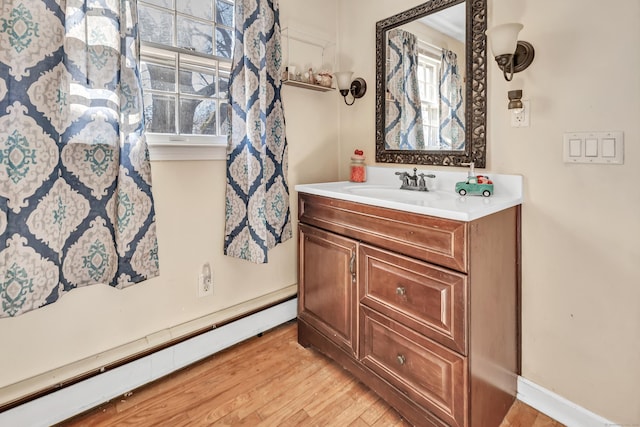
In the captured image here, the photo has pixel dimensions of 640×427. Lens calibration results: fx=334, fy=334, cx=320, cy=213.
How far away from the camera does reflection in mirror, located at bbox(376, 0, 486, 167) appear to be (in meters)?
1.53

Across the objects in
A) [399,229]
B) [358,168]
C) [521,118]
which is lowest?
[399,229]

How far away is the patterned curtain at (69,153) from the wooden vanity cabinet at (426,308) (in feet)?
2.94

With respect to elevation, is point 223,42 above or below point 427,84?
above

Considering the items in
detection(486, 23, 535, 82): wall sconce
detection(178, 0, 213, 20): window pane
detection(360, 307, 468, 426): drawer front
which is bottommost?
detection(360, 307, 468, 426): drawer front

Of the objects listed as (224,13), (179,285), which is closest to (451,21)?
(224,13)

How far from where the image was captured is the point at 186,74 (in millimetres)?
1702

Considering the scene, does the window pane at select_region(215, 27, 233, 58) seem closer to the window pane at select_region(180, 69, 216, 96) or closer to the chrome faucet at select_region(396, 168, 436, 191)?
the window pane at select_region(180, 69, 216, 96)

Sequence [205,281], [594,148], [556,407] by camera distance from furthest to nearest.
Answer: [205,281] < [556,407] < [594,148]

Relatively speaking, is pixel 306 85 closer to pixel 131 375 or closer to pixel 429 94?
pixel 429 94

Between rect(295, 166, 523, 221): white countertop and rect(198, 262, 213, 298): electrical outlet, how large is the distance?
660 millimetres

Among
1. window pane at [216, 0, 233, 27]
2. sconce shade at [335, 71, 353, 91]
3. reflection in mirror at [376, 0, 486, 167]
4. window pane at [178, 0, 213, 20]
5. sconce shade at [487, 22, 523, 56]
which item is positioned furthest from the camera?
sconce shade at [335, 71, 353, 91]

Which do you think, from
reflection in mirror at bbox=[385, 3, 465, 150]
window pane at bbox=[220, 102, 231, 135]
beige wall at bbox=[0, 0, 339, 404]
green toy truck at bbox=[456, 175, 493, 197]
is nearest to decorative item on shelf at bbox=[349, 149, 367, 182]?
reflection in mirror at bbox=[385, 3, 465, 150]

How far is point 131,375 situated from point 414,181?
1641mm

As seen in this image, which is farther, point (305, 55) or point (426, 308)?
point (305, 55)
